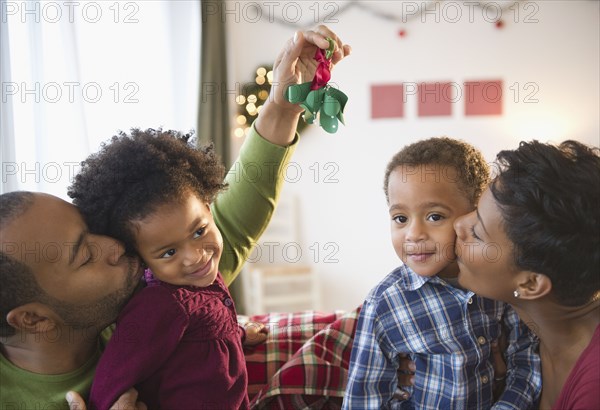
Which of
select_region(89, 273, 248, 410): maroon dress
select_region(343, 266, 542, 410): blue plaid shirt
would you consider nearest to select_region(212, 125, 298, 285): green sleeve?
select_region(89, 273, 248, 410): maroon dress

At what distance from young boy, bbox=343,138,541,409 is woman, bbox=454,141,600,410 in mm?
78

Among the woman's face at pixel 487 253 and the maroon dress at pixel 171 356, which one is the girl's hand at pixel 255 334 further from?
the woman's face at pixel 487 253

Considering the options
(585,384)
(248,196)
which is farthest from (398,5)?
(585,384)

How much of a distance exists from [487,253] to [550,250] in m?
0.13

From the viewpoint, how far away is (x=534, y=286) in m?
1.15

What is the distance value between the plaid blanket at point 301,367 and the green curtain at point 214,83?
244 centimetres

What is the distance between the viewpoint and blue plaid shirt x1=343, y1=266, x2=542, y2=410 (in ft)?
4.35

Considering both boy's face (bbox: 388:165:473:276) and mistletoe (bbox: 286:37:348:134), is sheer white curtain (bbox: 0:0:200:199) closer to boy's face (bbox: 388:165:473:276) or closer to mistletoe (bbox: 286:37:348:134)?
mistletoe (bbox: 286:37:348:134)

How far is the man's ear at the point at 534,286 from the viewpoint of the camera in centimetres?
113

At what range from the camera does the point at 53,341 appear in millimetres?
1161

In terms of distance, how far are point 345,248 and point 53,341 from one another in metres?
3.62

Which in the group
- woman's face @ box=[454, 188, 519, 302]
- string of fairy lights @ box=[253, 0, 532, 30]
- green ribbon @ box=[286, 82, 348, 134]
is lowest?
woman's face @ box=[454, 188, 519, 302]

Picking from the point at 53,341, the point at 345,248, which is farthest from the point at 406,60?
the point at 53,341

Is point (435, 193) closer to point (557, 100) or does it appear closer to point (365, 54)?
point (365, 54)
